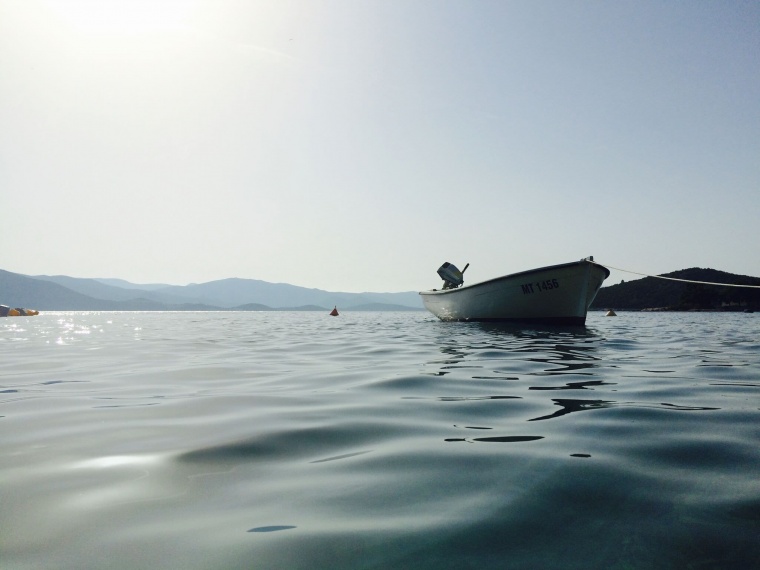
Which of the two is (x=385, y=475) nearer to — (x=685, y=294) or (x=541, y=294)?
(x=541, y=294)

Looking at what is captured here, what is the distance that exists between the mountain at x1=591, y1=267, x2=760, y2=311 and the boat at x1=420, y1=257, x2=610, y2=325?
78274mm

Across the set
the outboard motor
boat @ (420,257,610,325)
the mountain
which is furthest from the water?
the mountain

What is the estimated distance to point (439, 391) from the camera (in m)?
5.30

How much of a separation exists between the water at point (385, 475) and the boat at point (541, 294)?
10581mm

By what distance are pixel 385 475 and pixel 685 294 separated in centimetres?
11115

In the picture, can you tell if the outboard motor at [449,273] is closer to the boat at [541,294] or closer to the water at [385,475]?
the boat at [541,294]

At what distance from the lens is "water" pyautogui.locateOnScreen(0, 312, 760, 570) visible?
5.49ft

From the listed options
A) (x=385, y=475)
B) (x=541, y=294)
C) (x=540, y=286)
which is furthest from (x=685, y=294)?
(x=385, y=475)

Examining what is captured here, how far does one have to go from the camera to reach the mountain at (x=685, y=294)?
87750mm

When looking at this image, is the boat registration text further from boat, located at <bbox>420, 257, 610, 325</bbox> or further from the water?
the water

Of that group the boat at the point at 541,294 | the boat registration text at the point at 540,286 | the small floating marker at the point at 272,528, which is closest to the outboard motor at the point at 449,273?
the boat at the point at 541,294

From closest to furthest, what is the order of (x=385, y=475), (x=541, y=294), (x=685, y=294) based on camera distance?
1. (x=385, y=475)
2. (x=541, y=294)
3. (x=685, y=294)

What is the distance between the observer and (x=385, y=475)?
8.21 ft

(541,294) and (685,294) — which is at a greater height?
(685,294)
